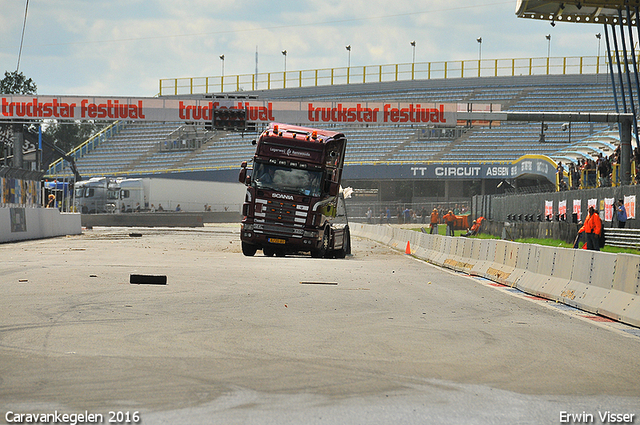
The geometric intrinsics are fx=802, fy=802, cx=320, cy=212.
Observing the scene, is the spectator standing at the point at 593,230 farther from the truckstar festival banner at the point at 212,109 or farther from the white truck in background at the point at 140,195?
the white truck in background at the point at 140,195

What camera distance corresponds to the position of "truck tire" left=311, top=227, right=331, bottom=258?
2302 cm

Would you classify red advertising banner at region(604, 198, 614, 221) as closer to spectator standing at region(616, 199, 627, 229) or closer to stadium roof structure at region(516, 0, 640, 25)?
spectator standing at region(616, 199, 627, 229)

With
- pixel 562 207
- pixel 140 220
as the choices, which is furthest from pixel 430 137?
pixel 562 207

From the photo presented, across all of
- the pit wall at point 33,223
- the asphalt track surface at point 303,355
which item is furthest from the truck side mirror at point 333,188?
the pit wall at point 33,223

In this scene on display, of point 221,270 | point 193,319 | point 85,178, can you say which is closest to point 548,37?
point 85,178

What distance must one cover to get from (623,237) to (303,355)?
2267 centimetres

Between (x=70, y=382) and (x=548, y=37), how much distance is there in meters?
79.7

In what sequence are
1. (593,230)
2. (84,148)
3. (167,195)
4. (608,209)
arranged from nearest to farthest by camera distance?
(593,230)
(608,209)
(167,195)
(84,148)

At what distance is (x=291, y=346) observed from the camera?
7.64 m

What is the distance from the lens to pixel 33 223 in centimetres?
3212

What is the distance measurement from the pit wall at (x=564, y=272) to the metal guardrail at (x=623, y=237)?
8.04 m

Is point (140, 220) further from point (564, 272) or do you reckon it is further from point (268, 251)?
point (564, 272)

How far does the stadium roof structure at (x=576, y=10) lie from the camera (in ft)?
112

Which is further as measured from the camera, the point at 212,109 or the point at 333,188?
the point at 212,109
